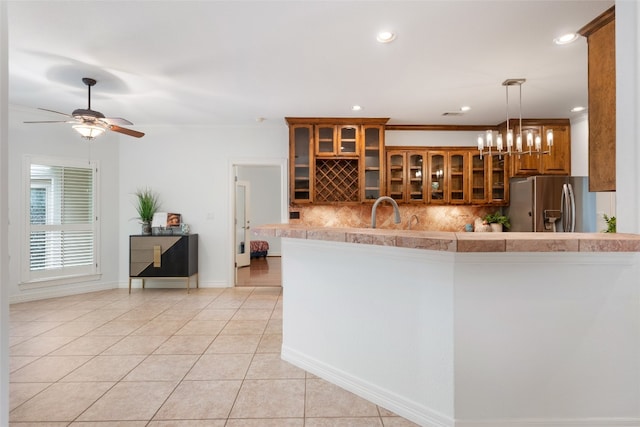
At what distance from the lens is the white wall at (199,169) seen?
5227 millimetres

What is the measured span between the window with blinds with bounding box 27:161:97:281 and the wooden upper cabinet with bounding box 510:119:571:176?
627 cm

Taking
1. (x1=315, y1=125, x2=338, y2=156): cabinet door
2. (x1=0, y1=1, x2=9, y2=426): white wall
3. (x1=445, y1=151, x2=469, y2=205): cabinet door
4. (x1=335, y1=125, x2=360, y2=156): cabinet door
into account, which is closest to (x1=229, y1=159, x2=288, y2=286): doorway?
(x1=315, y1=125, x2=338, y2=156): cabinet door

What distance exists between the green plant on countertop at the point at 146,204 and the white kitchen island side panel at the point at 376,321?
338cm

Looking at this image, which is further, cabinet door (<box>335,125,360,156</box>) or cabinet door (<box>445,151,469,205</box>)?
cabinet door (<box>445,151,469,205</box>)

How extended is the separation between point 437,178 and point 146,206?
4.41m

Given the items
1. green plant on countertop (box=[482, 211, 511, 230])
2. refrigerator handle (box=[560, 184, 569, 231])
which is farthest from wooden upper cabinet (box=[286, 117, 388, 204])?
refrigerator handle (box=[560, 184, 569, 231])

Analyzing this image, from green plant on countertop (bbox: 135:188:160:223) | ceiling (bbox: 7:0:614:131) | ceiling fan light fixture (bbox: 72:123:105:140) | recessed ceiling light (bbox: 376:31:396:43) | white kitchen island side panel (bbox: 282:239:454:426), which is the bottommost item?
white kitchen island side panel (bbox: 282:239:454:426)

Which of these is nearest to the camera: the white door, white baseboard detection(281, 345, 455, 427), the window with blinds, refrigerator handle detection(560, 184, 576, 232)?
white baseboard detection(281, 345, 455, 427)

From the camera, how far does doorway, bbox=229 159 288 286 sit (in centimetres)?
526

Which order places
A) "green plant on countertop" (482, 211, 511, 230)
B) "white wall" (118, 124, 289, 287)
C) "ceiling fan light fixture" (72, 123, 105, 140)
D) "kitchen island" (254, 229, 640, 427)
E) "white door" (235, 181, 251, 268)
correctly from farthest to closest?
"white door" (235, 181, 251, 268) < "white wall" (118, 124, 289, 287) < "green plant on countertop" (482, 211, 511, 230) < "ceiling fan light fixture" (72, 123, 105, 140) < "kitchen island" (254, 229, 640, 427)

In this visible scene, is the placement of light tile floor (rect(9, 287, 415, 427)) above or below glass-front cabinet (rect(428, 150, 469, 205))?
below

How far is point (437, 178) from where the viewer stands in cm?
496

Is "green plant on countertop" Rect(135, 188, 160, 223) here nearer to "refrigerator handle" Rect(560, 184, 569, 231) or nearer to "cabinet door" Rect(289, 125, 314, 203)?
"cabinet door" Rect(289, 125, 314, 203)

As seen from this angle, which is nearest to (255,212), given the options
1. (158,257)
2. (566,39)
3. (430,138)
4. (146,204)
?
(146,204)
